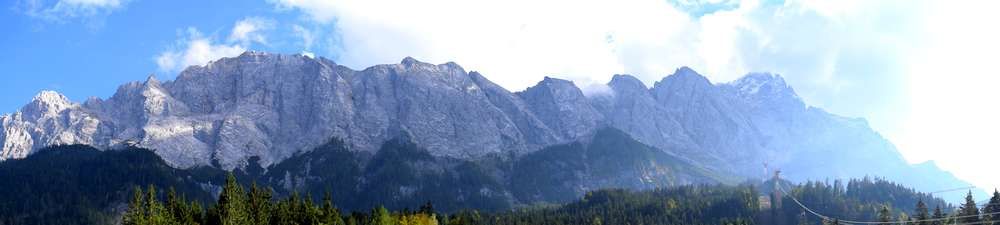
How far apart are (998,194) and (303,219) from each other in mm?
113746

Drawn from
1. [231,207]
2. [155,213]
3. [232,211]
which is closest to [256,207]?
[231,207]

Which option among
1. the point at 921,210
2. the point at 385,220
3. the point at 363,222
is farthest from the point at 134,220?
the point at 921,210

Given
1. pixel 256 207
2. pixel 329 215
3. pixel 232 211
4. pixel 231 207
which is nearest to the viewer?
pixel 232 211

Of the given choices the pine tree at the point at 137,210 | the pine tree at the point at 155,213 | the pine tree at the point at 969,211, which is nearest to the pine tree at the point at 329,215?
the pine tree at the point at 155,213

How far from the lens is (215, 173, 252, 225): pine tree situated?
128250 millimetres

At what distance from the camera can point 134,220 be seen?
119812mm

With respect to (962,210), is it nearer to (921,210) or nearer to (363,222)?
(921,210)

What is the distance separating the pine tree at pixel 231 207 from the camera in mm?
128250

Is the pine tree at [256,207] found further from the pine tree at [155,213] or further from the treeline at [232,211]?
the pine tree at [155,213]

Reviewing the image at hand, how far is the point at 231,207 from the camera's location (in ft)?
421

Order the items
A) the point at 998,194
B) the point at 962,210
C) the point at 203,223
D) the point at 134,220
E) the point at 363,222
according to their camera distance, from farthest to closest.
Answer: the point at 363,222
the point at 962,210
the point at 998,194
the point at 203,223
the point at 134,220

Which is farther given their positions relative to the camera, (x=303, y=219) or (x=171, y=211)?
(x=303, y=219)

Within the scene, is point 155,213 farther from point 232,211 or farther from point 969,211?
point 969,211

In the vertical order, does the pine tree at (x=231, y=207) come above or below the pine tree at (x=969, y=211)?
below
